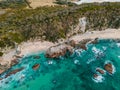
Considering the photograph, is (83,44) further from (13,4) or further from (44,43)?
(13,4)

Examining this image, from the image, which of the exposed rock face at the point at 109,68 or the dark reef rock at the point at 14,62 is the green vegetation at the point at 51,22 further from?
the exposed rock face at the point at 109,68

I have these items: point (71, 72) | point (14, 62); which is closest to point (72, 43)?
point (71, 72)

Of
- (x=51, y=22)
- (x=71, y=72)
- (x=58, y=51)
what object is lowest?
(x=71, y=72)

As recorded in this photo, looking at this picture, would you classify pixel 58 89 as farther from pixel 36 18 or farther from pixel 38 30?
pixel 36 18

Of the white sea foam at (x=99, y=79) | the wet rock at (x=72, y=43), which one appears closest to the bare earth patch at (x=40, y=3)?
the wet rock at (x=72, y=43)

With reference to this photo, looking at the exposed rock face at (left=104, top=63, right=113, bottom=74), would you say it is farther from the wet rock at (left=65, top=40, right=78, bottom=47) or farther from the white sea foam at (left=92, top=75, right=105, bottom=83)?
the wet rock at (left=65, top=40, right=78, bottom=47)

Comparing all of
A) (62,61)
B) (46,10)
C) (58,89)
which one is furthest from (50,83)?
(46,10)
